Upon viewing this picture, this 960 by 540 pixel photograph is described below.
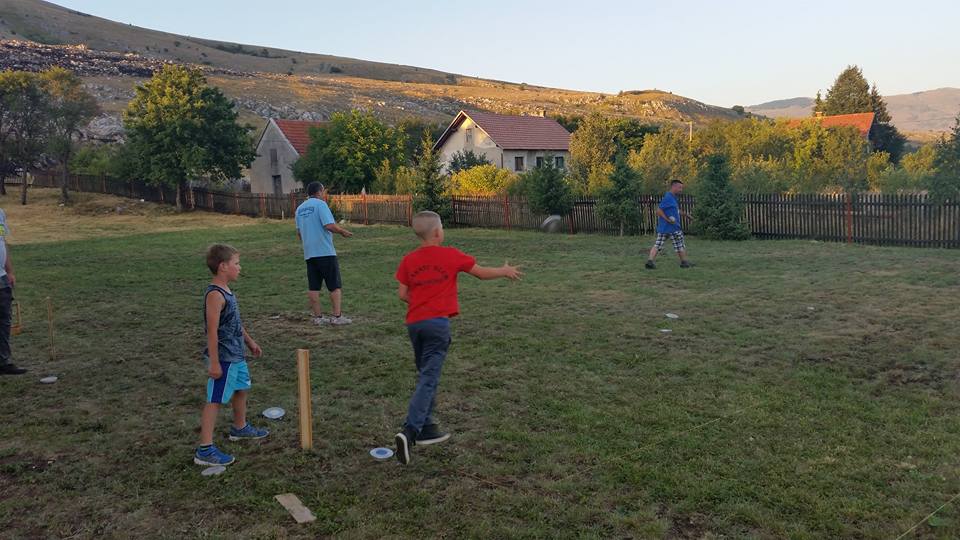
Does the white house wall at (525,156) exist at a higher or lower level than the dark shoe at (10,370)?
higher

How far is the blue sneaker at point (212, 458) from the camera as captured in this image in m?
4.34

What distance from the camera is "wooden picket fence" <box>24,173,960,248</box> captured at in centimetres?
1577

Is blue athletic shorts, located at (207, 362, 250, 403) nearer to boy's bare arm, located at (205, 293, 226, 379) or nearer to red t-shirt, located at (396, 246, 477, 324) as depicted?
boy's bare arm, located at (205, 293, 226, 379)

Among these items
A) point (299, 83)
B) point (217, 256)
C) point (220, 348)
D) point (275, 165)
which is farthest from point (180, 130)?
point (299, 83)

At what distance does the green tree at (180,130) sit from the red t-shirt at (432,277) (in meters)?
35.0

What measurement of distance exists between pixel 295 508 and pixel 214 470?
2.79ft

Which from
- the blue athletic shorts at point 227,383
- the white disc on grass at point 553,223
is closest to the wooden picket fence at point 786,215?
the white disc on grass at point 553,223

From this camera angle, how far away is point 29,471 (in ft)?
14.3

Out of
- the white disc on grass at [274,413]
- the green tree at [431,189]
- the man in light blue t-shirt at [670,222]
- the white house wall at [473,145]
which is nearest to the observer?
the white disc on grass at [274,413]

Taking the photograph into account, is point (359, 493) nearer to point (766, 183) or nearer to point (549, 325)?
point (549, 325)

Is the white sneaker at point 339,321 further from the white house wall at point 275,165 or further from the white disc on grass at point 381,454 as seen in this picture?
the white house wall at point 275,165

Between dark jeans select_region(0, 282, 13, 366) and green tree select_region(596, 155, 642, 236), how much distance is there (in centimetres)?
1650

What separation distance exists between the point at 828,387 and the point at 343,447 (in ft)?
12.9

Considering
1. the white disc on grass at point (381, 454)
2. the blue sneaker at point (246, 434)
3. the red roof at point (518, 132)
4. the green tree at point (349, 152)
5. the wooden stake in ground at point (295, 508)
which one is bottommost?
the wooden stake in ground at point (295, 508)
